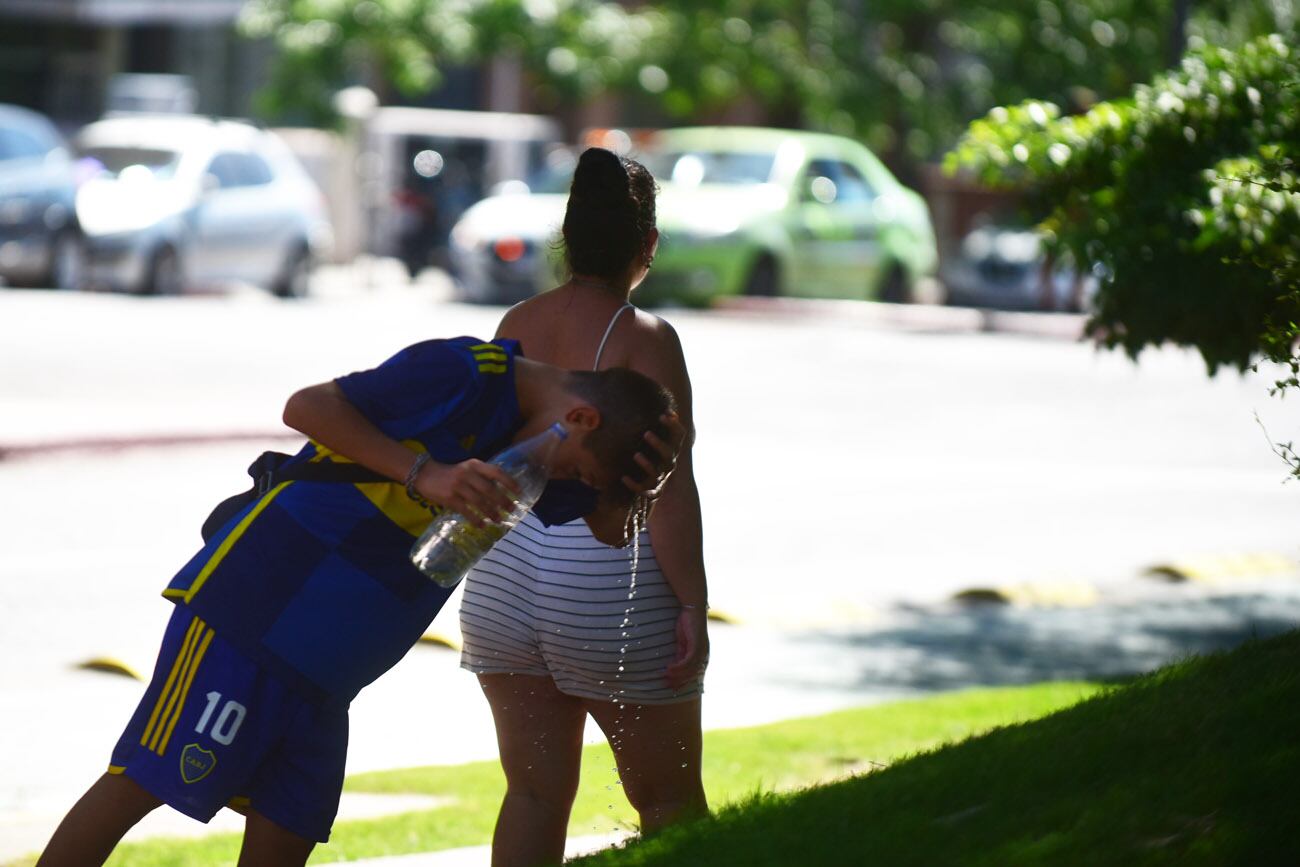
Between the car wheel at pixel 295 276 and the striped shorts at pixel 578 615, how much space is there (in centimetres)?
1980

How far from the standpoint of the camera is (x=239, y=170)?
2286cm

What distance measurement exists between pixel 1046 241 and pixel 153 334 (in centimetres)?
1155

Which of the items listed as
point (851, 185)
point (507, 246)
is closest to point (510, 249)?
point (507, 246)

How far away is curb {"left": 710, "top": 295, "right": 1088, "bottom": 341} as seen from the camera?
22.9 m

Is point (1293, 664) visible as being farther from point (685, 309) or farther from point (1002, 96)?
point (1002, 96)

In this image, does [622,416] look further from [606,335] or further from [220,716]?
[220,716]

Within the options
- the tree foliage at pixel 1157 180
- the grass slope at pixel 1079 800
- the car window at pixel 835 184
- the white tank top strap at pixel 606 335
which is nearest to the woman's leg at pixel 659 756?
the grass slope at pixel 1079 800

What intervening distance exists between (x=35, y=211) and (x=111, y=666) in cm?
1488

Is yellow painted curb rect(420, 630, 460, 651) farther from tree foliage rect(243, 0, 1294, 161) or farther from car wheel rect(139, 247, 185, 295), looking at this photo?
tree foliage rect(243, 0, 1294, 161)

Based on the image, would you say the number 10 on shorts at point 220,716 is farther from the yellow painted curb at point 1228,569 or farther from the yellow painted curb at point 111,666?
the yellow painted curb at point 1228,569

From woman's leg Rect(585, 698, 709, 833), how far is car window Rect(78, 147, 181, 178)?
735 inches

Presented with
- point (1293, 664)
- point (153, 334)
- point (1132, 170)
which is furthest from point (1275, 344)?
point (153, 334)

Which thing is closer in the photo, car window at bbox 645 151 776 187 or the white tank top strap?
the white tank top strap

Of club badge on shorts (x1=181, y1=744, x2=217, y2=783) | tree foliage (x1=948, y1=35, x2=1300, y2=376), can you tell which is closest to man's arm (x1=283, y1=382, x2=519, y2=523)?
club badge on shorts (x1=181, y1=744, x2=217, y2=783)
